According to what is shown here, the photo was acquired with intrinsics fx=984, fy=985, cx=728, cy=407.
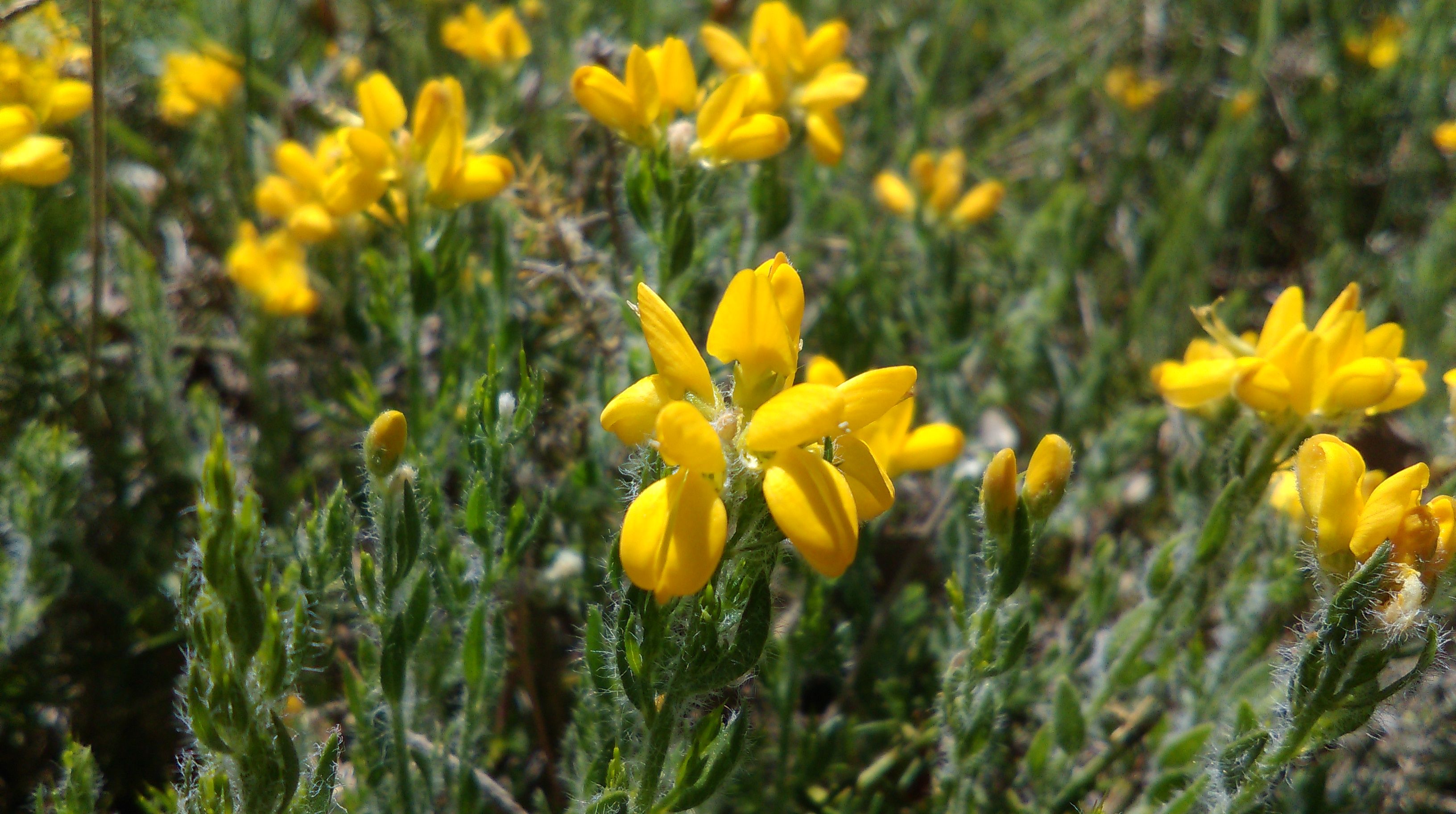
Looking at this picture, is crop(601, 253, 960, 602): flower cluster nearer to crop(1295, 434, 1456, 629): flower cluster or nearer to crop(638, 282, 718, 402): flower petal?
crop(638, 282, 718, 402): flower petal

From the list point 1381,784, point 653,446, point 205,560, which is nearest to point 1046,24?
point 1381,784

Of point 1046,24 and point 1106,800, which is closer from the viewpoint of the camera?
point 1106,800

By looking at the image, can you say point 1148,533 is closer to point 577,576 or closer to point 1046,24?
point 577,576

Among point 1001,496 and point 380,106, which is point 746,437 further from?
point 380,106

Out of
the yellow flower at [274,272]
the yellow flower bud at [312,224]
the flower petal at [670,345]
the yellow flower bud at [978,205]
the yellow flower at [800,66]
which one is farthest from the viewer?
the yellow flower bud at [978,205]

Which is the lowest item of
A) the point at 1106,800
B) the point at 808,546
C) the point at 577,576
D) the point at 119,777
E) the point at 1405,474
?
the point at 1106,800

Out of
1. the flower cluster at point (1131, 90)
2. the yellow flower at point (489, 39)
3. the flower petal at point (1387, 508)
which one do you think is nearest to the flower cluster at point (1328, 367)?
the flower petal at point (1387, 508)

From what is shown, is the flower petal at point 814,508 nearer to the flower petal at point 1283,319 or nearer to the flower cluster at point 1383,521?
the flower cluster at point 1383,521

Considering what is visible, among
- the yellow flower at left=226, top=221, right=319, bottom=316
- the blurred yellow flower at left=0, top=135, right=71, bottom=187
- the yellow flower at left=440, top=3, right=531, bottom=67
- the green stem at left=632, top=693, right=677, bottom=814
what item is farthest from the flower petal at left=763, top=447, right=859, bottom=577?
the yellow flower at left=440, top=3, right=531, bottom=67
